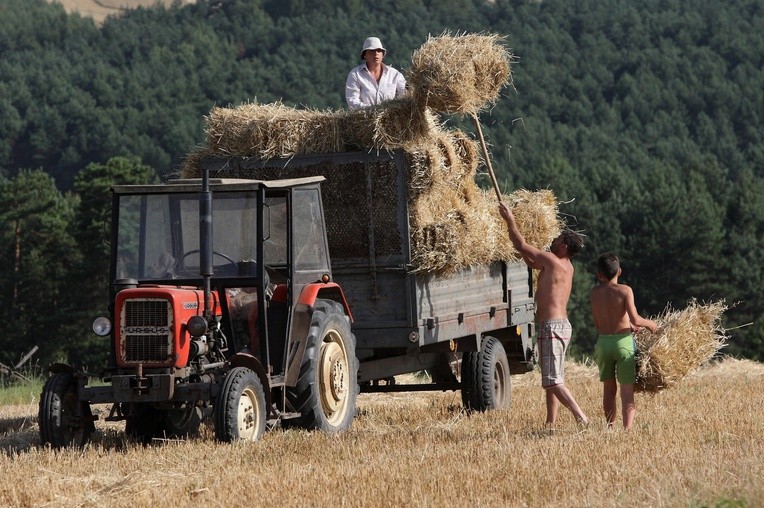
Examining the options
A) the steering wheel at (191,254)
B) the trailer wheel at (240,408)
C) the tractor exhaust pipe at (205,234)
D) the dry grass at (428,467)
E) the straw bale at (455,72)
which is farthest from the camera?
the straw bale at (455,72)

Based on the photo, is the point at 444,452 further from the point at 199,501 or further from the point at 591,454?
the point at 199,501

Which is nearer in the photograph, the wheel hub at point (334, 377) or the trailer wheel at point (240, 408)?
the trailer wheel at point (240, 408)

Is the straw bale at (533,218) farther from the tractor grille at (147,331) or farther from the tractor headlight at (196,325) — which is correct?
the tractor grille at (147,331)

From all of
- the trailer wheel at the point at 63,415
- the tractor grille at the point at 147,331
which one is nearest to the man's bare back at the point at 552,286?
the tractor grille at the point at 147,331

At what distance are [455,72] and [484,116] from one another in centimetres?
4457

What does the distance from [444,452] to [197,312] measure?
214cm

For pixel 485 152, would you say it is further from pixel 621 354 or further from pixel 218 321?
pixel 218 321

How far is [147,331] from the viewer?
952cm

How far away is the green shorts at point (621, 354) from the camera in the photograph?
9.96 m

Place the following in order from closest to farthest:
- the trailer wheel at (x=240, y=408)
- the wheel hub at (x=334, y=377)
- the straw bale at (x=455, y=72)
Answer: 1. the trailer wheel at (x=240, y=408)
2. the wheel hub at (x=334, y=377)
3. the straw bale at (x=455, y=72)

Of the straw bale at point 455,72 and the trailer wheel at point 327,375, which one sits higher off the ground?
the straw bale at point 455,72

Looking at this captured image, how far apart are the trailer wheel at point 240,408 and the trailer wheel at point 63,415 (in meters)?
1.12

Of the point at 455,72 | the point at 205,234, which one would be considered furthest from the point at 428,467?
the point at 455,72

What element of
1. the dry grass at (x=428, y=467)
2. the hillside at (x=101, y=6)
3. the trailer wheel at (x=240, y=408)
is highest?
the hillside at (x=101, y=6)
